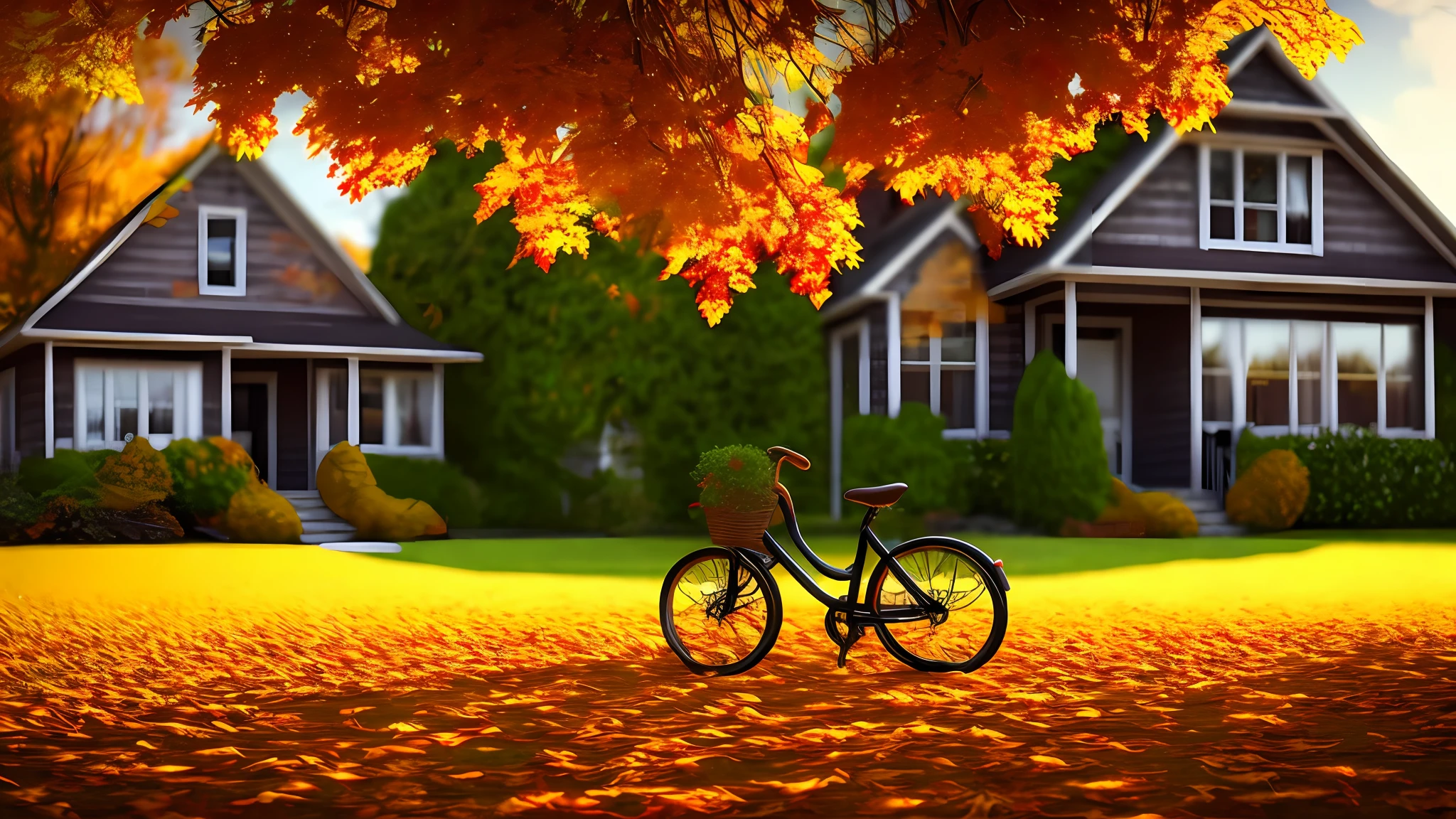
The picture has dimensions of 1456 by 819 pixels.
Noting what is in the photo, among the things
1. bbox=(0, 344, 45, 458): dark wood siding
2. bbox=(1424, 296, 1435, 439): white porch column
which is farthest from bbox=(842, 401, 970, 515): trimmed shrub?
bbox=(0, 344, 45, 458): dark wood siding

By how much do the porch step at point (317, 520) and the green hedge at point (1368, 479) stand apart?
1241cm

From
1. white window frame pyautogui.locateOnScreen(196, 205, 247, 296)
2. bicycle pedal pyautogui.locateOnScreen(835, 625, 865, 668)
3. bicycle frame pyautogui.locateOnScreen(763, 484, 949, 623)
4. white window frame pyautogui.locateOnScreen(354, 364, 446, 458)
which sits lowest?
bicycle pedal pyautogui.locateOnScreen(835, 625, 865, 668)

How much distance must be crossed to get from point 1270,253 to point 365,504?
44.7 ft

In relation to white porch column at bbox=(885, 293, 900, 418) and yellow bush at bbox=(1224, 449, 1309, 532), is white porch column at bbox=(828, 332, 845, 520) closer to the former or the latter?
white porch column at bbox=(885, 293, 900, 418)

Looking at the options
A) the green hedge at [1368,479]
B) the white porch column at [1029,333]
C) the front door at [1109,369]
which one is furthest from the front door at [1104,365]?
the green hedge at [1368,479]

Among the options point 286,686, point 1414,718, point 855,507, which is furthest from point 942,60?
point 855,507

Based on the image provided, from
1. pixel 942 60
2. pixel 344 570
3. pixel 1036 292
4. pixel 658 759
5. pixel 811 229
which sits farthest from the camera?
pixel 1036 292

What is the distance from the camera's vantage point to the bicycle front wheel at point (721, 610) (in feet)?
20.1

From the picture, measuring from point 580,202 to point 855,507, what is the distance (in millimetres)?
9250

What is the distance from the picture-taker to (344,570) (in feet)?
40.7

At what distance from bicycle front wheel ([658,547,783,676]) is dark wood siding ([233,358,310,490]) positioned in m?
15.1

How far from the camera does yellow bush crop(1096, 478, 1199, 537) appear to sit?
16.2 m

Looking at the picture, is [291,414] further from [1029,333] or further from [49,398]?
[1029,333]

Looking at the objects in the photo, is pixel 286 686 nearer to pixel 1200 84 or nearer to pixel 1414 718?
pixel 1414 718
